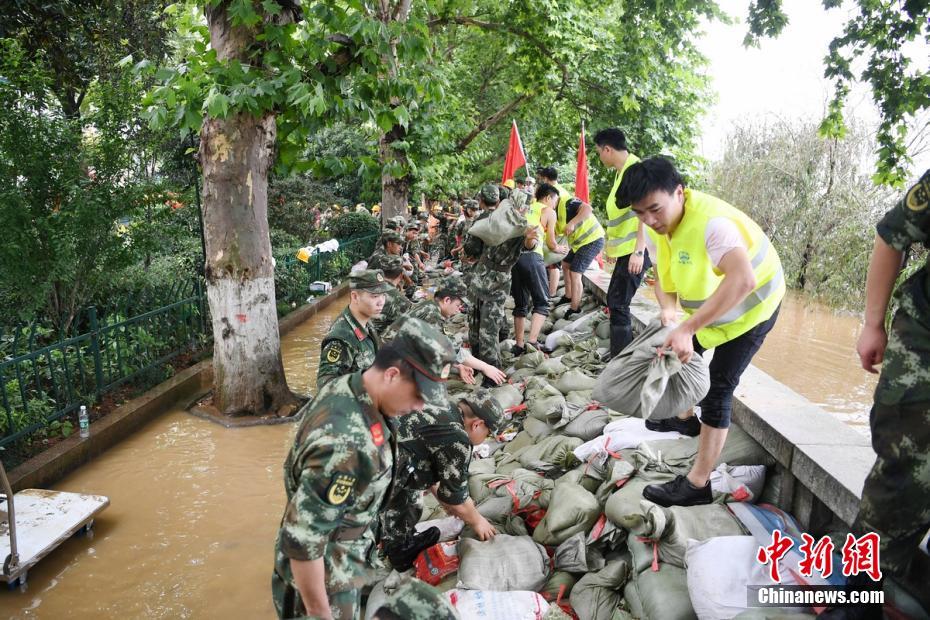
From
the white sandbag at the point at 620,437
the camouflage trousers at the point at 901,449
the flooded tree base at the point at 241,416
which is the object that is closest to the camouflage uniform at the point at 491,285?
the flooded tree base at the point at 241,416

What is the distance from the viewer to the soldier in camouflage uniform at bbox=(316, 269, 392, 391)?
3348 mm

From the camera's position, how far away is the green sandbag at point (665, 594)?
247 cm

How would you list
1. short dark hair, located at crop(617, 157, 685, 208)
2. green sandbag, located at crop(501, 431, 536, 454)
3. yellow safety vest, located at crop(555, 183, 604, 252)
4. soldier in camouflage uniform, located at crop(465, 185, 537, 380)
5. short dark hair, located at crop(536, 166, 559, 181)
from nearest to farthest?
short dark hair, located at crop(617, 157, 685, 208), green sandbag, located at crop(501, 431, 536, 454), soldier in camouflage uniform, located at crop(465, 185, 537, 380), short dark hair, located at crop(536, 166, 559, 181), yellow safety vest, located at crop(555, 183, 604, 252)

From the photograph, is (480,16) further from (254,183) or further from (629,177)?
(629,177)

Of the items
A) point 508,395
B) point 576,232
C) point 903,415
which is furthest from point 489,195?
point 903,415

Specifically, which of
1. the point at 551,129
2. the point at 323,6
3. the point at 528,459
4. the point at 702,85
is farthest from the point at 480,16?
the point at 528,459

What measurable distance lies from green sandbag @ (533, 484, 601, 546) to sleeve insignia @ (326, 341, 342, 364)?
4.32 feet

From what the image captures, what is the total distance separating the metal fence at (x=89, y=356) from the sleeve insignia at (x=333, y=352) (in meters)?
2.43

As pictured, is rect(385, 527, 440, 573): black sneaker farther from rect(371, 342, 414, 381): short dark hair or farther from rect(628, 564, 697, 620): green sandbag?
rect(371, 342, 414, 381): short dark hair

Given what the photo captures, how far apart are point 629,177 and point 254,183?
155 inches

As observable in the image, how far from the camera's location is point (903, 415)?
181 centimetres

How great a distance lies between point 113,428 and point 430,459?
324cm

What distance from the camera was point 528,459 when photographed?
4.27 m

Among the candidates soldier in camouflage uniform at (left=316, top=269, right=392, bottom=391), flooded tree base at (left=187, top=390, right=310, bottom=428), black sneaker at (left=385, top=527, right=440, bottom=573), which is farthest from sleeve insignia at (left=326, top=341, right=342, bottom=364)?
flooded tree base at (left=187, top=390, right=310, bottom=428)
